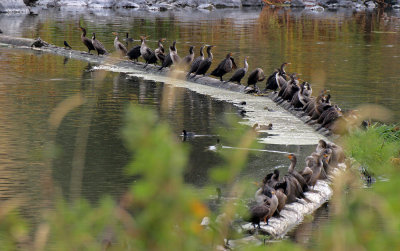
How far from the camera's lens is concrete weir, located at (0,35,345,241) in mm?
10148

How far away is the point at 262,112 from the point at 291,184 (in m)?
8.65

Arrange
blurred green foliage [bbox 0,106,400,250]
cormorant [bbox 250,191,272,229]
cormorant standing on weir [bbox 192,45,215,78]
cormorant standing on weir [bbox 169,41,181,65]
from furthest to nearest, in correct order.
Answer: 1. cormorant standing on weir [bbox 169,41,181,65]
2. cormorant standing on weir [bbox 192,45,215,78]
3. cormorant [bbox 250,191,272,229]
4. blurred green foliage [bbox 0,106,400,250]

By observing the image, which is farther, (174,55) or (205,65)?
(174,55)

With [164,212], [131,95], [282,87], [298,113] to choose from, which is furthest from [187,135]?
[164,212]

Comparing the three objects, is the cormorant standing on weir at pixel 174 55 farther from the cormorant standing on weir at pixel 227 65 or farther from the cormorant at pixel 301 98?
the cormorant at pixel 301 98

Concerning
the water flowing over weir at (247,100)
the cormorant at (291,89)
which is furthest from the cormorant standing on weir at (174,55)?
the cormorant at (291,89)

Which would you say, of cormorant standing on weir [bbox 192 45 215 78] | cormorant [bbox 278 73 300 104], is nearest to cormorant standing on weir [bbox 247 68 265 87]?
cormorant [bbox 278 73 300 104]

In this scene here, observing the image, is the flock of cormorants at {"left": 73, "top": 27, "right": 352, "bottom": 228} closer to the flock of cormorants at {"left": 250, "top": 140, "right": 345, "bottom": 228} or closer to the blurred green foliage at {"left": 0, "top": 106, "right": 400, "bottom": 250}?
the flock of cormorants at {"left": 250, "top": 140, "right": 345, "bottom": 228}

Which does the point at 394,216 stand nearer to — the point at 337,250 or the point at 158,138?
the point at 337,250

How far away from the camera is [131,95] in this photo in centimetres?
2188

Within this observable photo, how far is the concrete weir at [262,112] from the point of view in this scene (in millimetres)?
10148

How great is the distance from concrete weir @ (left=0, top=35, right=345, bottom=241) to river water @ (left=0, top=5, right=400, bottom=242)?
25cm

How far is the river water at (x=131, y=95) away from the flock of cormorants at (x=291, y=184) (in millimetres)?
440

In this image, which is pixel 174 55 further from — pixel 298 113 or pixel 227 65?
pixel 298 113
